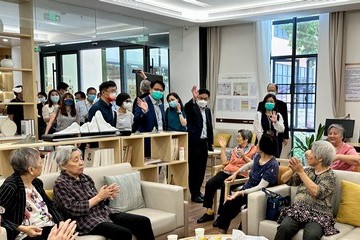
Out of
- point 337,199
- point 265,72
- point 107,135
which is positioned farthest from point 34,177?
point 265,72

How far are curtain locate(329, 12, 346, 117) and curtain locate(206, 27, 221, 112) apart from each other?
235cm

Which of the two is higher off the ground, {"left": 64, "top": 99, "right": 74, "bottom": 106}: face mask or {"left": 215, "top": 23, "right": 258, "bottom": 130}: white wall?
{"left": 215, "top": 23, "right": 258, "bottom": 130}: white wall

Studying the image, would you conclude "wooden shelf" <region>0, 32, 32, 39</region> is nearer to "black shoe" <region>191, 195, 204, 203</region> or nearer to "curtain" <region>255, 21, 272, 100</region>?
"black shoe" <region>191, 195, 204, 203</region>

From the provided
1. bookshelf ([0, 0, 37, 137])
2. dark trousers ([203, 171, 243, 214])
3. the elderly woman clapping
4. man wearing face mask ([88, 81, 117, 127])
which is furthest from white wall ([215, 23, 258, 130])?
the elderly woman clapping

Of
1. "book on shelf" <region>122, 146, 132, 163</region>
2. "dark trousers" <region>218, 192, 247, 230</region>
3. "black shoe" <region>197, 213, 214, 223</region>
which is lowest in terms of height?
"black shoe" <region>197, 213, 214, 223</region>

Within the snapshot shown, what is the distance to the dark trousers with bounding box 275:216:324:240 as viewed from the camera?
276 centimetres

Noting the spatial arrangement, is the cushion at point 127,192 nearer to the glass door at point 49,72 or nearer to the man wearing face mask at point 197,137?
the man wearing face mask at point 197,137

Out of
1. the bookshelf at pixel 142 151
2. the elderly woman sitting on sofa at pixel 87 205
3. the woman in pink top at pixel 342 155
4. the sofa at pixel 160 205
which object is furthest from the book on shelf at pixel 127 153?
the woman in pink top at pixel 342 155

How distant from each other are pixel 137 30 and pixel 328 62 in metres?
3.60

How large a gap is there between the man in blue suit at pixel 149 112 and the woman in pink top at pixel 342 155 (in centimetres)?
230

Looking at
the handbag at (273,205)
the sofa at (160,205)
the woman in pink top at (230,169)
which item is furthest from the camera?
the woman in pink top at (230,169)

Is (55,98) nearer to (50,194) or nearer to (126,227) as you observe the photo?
(50,194)

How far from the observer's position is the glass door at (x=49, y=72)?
10.9 metres

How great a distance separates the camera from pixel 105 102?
171 inches
